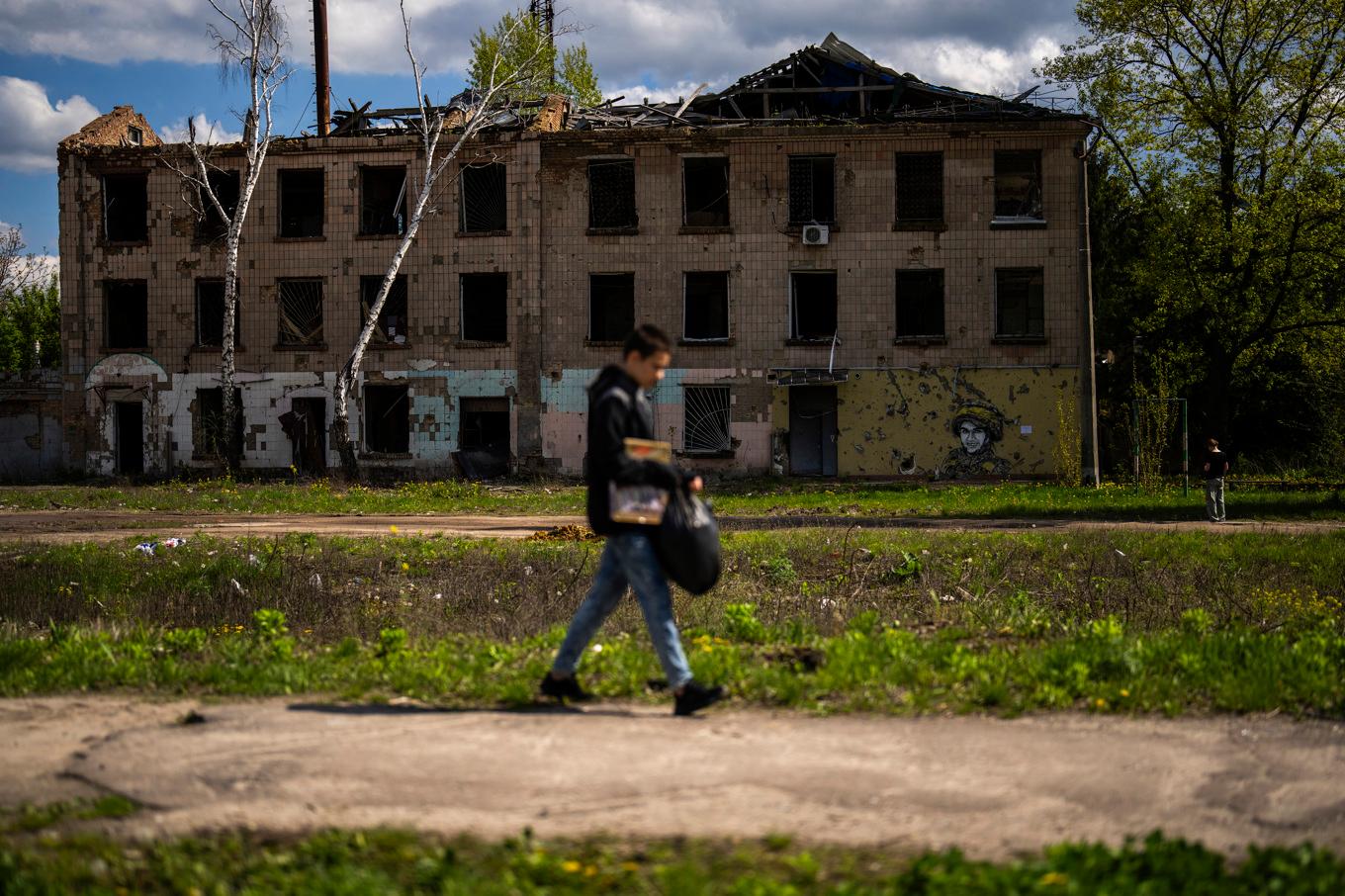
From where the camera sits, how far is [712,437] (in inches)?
1341

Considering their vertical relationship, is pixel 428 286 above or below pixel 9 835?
above

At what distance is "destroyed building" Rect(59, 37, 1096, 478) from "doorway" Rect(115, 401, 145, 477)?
0.14m

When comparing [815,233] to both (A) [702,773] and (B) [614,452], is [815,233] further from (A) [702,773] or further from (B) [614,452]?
(A) [702,773]

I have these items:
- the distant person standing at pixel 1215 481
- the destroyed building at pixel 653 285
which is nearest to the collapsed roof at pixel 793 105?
the destroyed building at pixel 653 285

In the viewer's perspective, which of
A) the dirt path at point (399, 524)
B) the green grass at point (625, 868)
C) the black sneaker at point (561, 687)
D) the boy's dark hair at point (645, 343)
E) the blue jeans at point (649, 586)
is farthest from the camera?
the dirt path at point (399, 524)

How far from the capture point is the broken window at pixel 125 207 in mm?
36969

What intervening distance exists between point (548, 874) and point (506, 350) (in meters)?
31.2

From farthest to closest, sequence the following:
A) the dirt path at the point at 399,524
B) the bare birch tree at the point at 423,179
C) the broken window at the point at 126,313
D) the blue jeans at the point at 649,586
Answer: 1. the broken window at the point at 126,313
2. the bare birch tree at the point at 423,179
3. the dirt path at the point at 399,524
4. the blue jeans at the point at 649,586

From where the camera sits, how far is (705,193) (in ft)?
115

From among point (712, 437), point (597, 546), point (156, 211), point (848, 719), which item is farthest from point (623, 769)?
point (156, 211)

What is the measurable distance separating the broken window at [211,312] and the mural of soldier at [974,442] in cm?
2237

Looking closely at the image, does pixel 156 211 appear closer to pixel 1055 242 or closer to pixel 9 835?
pixel 1055 242

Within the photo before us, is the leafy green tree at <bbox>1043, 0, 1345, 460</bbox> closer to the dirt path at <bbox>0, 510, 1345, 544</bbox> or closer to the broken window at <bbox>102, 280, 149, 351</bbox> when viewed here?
the dirt path at <bbox>0, 510, 1345, 544</bbox>

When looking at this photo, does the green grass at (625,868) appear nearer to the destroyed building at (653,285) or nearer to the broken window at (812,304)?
the destroyed building at (653,285)
